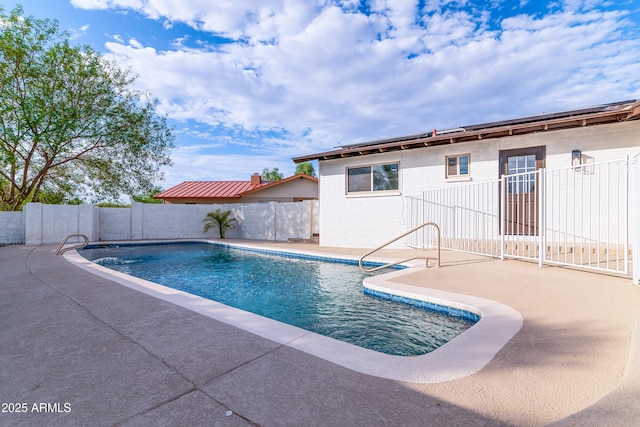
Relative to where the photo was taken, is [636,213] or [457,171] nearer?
[636,213]

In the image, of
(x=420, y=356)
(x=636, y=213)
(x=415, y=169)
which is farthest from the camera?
(x=415, y=169)

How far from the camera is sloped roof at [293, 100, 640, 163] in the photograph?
6855 millimetres

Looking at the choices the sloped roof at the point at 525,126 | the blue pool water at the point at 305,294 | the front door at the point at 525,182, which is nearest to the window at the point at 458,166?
the sloped roof at the point at 525,126

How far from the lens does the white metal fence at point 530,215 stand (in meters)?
6.61

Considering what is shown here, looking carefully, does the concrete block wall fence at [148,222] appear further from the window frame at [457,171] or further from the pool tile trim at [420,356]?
the pool tile trim at [420,356]

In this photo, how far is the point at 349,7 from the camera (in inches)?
377

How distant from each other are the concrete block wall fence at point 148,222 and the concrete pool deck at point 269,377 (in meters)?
10.8

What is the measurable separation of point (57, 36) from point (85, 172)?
6673mm

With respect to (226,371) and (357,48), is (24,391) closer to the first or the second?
(226,371)

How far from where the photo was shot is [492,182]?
728cm

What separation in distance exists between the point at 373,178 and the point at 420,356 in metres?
8.75

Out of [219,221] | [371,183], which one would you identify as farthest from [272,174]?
[371,183]

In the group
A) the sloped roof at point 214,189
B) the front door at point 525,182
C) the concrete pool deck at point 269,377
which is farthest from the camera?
the sloped roof at point 214,189

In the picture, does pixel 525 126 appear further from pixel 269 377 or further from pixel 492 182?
pixel 269 377
